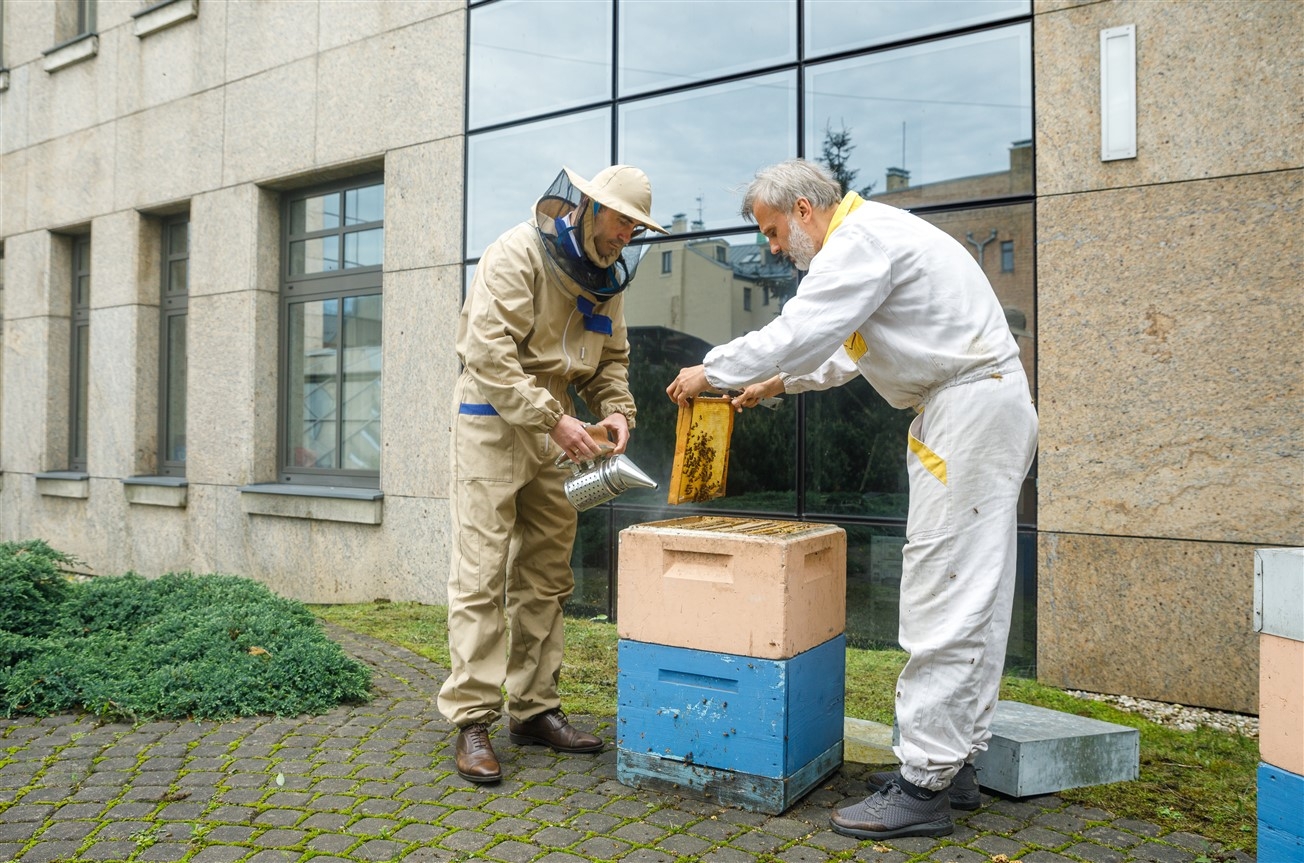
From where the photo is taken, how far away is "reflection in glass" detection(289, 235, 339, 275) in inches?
342

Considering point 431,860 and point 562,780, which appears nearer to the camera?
point 431,860

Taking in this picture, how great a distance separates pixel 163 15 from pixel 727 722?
31.0 ft

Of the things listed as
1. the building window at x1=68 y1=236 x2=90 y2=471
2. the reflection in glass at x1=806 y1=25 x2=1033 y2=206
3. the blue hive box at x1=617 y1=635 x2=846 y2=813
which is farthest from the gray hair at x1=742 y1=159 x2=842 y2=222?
the building window at x1=68 y1=236 x2=90 y2=471

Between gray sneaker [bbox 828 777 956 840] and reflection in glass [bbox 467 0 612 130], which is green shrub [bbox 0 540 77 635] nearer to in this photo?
reflection in glass [bbox 467 0 612 130]

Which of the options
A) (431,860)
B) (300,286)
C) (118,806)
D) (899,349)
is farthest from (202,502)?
(899,349)

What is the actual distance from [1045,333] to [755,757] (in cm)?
303

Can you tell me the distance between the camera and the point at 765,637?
315cm

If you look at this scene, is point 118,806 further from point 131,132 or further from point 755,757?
point 131,132

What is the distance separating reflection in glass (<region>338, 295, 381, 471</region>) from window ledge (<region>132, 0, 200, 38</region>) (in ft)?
11.0

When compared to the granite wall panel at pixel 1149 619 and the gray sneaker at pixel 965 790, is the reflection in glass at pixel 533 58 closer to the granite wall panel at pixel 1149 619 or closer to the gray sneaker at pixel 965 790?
the granite wall panel at pixel 1149 619

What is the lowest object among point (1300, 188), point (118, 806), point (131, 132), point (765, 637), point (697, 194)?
point (118, 806)

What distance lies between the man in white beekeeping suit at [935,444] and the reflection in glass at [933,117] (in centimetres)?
265

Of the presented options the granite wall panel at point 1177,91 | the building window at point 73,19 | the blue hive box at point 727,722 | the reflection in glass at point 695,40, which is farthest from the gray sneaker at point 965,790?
the building window at point 73,19

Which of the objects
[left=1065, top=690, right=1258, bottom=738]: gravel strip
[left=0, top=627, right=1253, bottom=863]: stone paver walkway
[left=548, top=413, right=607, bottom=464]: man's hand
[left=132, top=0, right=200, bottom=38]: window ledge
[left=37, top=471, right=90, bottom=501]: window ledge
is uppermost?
[left=132, top=0, right=200, bottom=38]: window ledge
